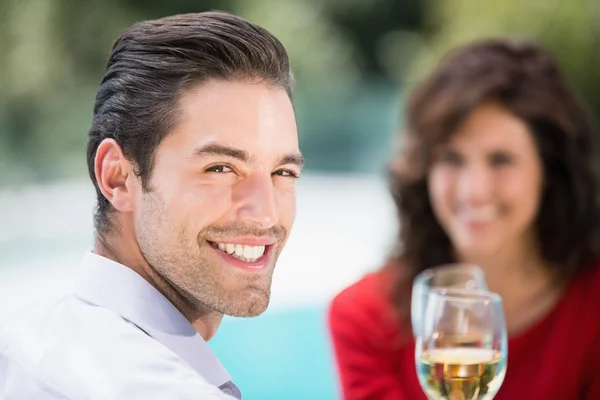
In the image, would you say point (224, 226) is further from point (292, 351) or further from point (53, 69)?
point (53, 69)

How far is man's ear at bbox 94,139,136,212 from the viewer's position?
976 mm

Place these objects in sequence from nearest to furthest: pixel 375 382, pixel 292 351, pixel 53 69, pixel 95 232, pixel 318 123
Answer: pixel 95 232
pixel 375 382
pixel 292 351
pixel 318 123
pixel 53 69

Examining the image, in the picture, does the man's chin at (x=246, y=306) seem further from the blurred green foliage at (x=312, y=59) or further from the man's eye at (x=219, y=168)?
the blurred green foliage at (x=312, y=59)

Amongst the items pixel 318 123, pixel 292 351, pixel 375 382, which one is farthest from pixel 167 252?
pixel 318 123

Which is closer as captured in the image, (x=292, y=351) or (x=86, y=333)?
(x=86, y=333)

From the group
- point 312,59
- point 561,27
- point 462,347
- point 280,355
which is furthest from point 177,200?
point 312,59

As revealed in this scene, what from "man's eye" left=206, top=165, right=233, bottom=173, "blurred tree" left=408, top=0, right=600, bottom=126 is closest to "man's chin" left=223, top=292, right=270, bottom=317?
"man's eye" left=206, top=165, right=233, bottom=173

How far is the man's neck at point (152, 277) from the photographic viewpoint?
3.27ft

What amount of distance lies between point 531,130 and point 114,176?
137 centimetres

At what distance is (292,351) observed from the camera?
21.0ft

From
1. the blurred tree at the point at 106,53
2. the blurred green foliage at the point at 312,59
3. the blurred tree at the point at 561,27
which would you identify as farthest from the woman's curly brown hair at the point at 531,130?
the blurred tree at the point at 106,53

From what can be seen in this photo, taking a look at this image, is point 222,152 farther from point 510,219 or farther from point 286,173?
point 510,219

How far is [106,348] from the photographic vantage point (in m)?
0.86

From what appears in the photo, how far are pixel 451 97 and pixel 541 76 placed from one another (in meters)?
0.24
